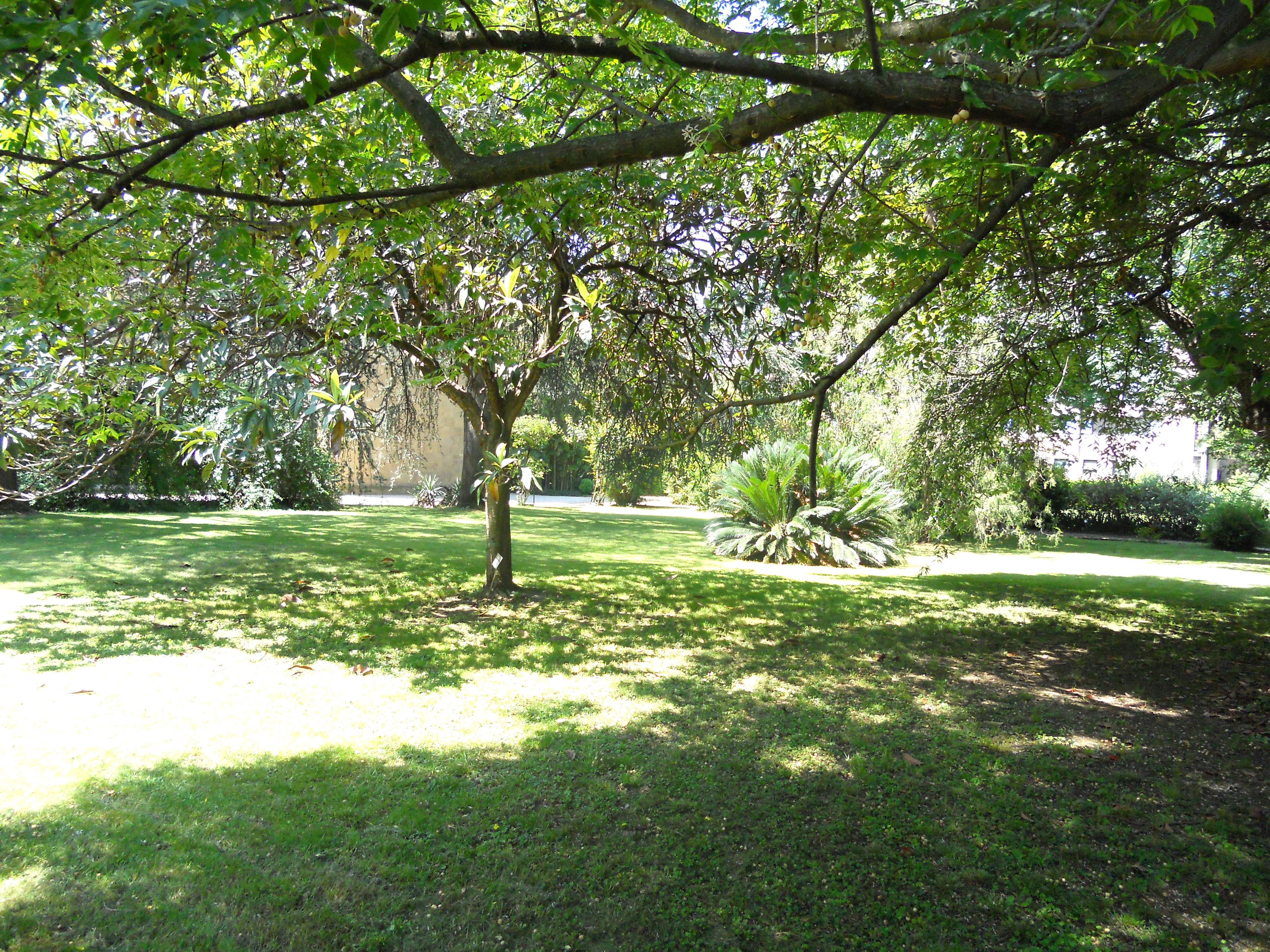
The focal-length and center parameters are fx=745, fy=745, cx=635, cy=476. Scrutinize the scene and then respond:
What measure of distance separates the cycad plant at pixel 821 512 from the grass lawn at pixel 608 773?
155 inches

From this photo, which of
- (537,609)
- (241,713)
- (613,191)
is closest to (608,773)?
(241,713)

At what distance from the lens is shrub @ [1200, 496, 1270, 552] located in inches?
699

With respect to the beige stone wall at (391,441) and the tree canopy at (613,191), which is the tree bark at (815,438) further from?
the beige stone wall at (391,441)

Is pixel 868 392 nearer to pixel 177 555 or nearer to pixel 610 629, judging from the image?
pixel 610 629

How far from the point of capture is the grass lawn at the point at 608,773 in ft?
9.50

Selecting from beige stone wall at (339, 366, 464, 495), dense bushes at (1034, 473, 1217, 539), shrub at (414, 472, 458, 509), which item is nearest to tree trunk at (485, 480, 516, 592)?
beige stone wall at (339, 366, 464, 495)

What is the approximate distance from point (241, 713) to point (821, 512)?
9.28 m

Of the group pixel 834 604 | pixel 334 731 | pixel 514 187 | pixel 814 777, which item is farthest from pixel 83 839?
pixel 834 604

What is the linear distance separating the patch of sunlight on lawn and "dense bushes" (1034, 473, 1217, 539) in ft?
58.5

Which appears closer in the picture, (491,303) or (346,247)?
(346,247)

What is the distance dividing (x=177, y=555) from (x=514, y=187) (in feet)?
26.8

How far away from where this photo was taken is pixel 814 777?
417cm

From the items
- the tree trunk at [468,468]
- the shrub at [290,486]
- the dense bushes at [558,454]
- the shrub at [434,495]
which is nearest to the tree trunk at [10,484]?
the shrub at [290,486]

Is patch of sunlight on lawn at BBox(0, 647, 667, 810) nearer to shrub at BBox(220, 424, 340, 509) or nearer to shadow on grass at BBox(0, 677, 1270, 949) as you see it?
shadow on grass at BBox(0, 677, 1270, 949)
